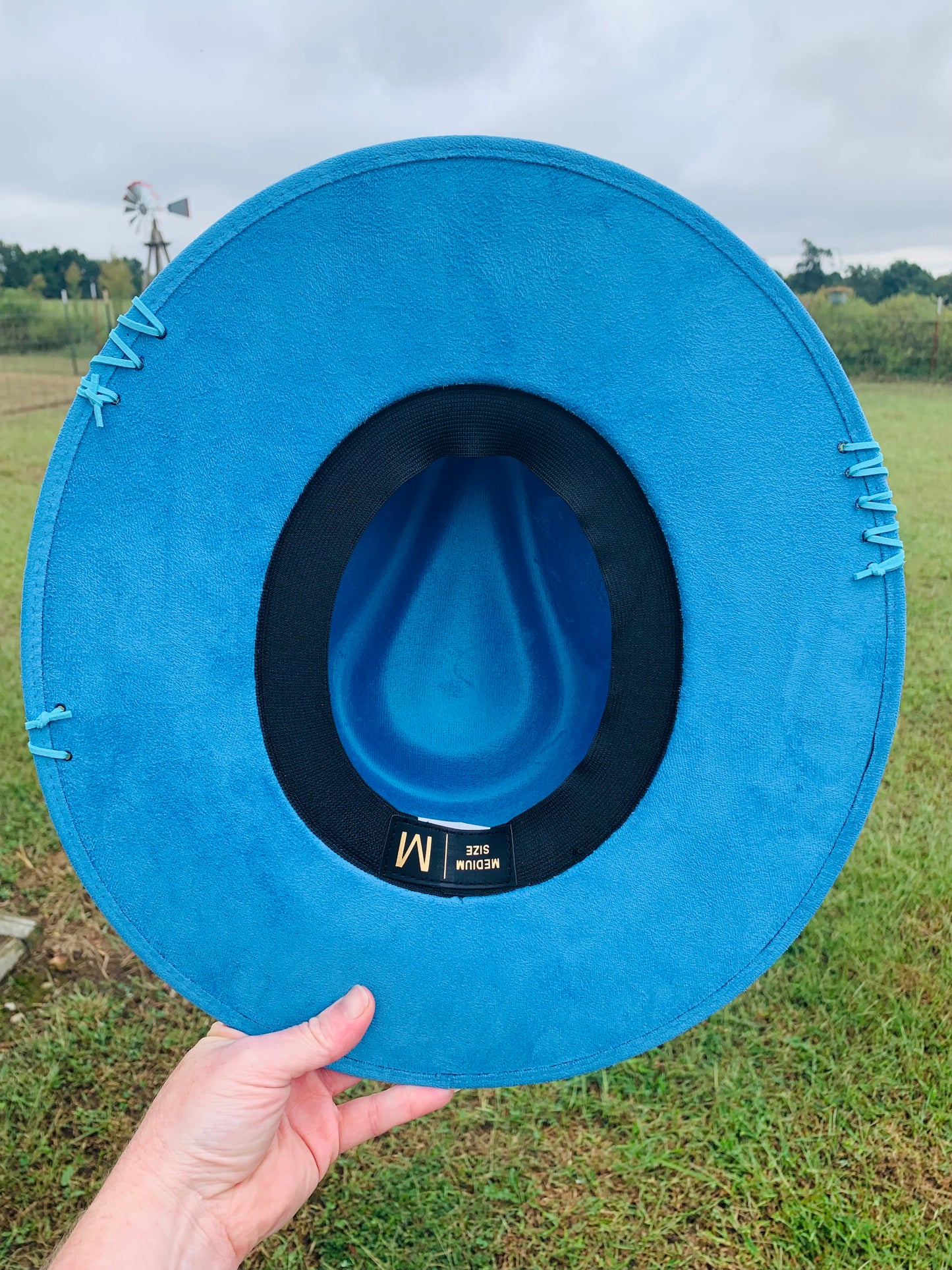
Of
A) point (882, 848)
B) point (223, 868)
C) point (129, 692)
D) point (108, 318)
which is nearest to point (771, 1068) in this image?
point (882, 848)

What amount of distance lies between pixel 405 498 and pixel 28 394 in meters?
11.6

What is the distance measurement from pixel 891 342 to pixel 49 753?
13806 mm

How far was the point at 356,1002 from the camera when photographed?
41.3 inches

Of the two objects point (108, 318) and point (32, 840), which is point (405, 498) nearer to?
point (32, 840)

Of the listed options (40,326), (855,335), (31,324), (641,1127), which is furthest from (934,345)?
(641,1127)

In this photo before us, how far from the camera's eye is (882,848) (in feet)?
7.66

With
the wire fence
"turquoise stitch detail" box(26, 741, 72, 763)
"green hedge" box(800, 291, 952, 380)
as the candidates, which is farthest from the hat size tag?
"green hedge" box(800, 291, 952, 380)

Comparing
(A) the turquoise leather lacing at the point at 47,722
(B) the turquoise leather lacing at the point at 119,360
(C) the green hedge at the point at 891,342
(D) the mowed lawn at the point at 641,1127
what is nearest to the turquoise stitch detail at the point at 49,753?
(A) the turquoise leather lacing at the point at 47,722

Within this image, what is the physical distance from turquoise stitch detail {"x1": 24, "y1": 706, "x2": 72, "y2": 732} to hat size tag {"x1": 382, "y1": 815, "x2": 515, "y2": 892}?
0.39 metres

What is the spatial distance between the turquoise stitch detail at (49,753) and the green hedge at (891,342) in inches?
513

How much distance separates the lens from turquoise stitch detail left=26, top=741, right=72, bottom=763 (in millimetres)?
982

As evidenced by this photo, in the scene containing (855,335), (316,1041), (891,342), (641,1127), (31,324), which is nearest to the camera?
(316,1041)

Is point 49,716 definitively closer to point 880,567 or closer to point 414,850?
point 414,850

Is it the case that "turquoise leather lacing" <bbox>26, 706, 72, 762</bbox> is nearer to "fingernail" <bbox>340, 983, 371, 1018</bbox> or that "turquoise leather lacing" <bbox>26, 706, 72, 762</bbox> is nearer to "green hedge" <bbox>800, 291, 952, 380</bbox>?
"fingernail" <bbox>340, 983, 371, 1018</bbox>
